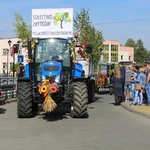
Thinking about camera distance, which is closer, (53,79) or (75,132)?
(75,132)

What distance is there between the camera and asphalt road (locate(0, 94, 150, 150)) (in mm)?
8070

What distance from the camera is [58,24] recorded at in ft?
50.7

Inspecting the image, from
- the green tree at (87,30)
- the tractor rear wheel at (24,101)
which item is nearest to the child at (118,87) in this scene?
the tractor rear wheel at (24,101)

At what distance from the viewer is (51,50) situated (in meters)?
13.5

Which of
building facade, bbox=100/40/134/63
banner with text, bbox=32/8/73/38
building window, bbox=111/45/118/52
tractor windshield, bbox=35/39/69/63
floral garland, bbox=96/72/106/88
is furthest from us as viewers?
building window, bbox=111/45/118/52

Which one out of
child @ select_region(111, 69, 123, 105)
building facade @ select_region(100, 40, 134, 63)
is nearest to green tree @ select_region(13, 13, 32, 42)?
child @ select_region(111, 69, 123, 105)

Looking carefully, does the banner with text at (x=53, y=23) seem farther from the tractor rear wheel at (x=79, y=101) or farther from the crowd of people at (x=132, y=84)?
the crowd of people at (x=132, y=84)

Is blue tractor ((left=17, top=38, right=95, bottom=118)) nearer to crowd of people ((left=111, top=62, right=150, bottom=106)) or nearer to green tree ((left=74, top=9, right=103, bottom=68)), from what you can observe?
crowd of people ((left=111, top=62, right=150, bottom=106))

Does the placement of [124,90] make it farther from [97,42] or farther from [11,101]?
[97,42]

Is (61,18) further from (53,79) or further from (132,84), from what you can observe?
(132,84)

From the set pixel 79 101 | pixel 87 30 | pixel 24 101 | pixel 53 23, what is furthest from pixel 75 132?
pixel 87 30

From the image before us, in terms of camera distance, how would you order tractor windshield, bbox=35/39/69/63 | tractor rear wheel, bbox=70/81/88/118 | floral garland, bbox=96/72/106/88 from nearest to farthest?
1. tractor rear wheel, bbox=70/81/88/118
2. tractor windshield, bbox=35/39/69/63
3. floral garland, bbox=96/72/106/88

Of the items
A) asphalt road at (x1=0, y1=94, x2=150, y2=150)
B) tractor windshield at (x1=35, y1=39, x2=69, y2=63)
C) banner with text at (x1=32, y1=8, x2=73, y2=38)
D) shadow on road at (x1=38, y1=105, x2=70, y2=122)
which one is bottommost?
shadow on road at (x1=38, y1=105, x2=70, y2=122)

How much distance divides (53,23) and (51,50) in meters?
2.36
